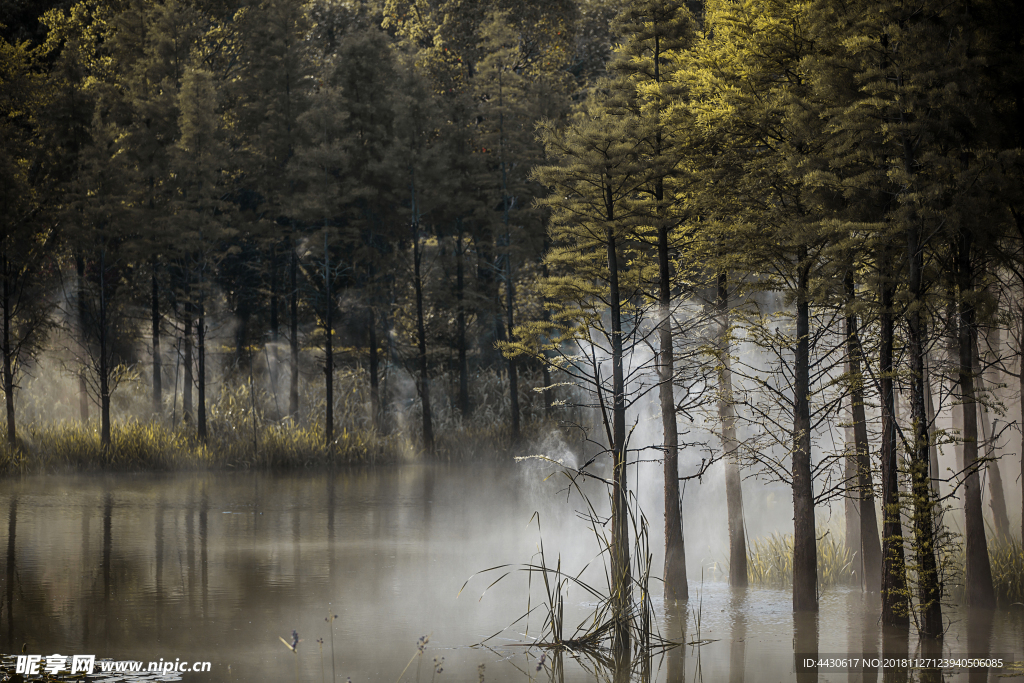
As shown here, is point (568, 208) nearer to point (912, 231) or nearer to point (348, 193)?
point (912, 231)

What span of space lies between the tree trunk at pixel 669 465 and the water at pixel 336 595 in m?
0.43

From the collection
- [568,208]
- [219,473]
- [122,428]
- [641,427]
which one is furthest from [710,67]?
[122,428]

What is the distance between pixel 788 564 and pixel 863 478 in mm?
2865

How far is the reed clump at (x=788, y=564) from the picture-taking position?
16312 millimetres

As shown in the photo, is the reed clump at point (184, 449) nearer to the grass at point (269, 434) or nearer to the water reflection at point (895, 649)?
the grass at point (269, 434)

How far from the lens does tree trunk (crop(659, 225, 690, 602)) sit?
1470 centimetres

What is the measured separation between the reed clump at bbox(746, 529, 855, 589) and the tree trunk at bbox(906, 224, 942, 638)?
170 inches

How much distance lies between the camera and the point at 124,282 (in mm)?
32969

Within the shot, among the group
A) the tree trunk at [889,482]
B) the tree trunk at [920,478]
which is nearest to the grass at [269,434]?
the tree trunk at [889,482]

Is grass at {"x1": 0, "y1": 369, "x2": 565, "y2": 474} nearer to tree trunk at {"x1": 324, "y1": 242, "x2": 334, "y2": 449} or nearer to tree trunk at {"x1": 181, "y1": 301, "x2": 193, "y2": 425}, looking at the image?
tree trunk at {"x1": 324, "y1": 242, "x2": 334, "y2": 449}

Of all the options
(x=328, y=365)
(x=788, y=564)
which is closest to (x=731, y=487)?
(x=788, y=564)

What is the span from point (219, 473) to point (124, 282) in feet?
25.7

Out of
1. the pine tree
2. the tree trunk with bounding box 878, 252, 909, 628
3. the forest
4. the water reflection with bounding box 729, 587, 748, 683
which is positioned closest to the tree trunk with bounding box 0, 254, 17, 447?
the forest

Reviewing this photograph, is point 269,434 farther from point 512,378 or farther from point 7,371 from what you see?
point 512,378
